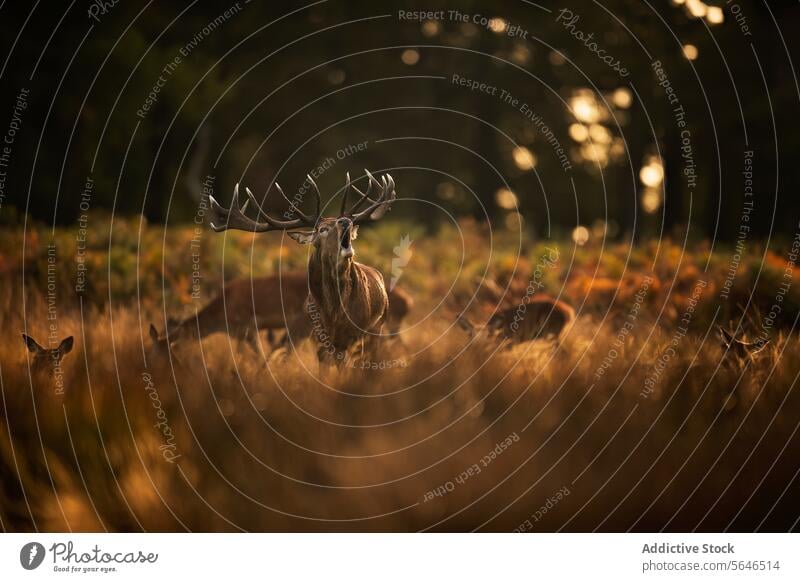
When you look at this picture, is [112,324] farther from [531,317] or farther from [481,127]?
[481,127]

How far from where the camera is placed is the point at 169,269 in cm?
1376

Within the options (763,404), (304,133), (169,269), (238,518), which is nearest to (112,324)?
(238,518)

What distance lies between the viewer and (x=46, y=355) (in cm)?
837

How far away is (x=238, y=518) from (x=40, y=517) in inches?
62.3

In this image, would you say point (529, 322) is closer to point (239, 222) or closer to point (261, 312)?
point (261, 312)

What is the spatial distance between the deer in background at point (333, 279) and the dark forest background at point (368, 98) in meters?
1.66
